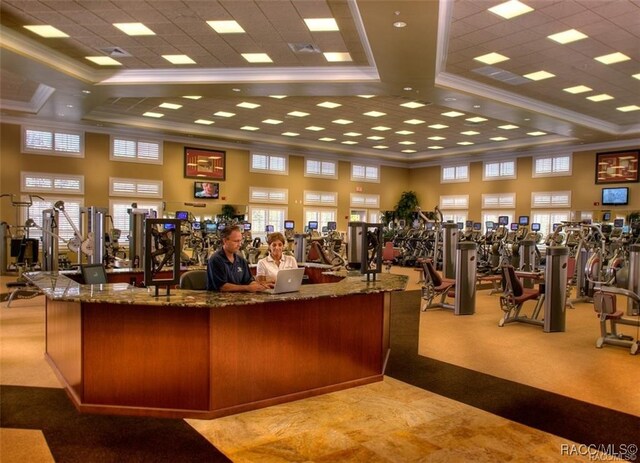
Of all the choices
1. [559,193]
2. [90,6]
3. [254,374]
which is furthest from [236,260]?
[559,193]

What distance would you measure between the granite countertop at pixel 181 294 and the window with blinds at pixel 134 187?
11.0m

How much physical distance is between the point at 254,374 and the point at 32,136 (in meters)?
13.0

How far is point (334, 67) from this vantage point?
9117mm

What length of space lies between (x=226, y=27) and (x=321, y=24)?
4.82ft

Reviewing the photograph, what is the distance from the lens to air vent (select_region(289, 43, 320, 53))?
26.6 ft

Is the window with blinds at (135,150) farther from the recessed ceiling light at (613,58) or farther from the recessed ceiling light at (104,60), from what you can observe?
the recessed ceiling light at (613,58)

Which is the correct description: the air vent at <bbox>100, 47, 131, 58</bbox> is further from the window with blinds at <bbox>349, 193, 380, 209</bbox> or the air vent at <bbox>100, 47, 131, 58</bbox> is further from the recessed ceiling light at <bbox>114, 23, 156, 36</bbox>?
the window with blinds at <bbox>349, 193, 380, 209</bbox>

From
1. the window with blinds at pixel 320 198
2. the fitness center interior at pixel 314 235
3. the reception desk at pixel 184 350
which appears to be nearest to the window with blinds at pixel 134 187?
the fitness center interior at pixel 314 235

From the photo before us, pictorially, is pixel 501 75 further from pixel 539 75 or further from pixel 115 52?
pixel 115 52

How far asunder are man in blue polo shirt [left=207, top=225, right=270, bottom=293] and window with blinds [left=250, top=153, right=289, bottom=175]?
44.9 feet

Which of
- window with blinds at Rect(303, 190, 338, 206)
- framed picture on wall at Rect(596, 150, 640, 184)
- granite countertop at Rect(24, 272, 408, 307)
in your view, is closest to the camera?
granite countertop at Rect(24, 272, 408, 307)

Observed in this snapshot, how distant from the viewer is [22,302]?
329 inches

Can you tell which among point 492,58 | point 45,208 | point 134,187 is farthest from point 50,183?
point 492,58

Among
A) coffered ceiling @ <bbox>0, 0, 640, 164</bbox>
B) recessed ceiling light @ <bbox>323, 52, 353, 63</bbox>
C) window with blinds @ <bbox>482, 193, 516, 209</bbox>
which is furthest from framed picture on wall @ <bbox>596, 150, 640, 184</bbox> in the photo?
recessed ceiling light @ <bbox>323, 52, 353, 63</bbox>
